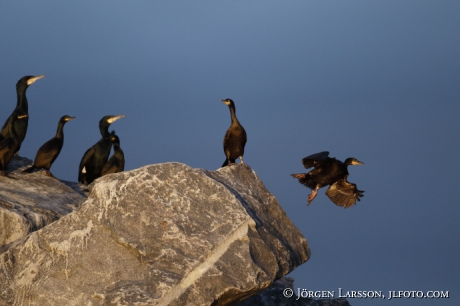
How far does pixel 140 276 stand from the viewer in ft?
20.2

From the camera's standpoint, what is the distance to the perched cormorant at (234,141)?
962 cm

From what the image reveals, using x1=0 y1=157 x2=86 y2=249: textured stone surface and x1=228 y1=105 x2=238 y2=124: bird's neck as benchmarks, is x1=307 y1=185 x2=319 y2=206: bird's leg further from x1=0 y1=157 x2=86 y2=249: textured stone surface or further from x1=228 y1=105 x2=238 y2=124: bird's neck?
x1=0 y1=157 x2=86 y2=249: textured stone surface

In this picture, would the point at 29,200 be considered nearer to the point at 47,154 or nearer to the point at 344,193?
the point at 47,154

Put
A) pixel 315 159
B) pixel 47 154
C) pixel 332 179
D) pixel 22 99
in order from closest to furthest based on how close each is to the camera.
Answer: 1. pixel 315 159
2. pixel 332 179
3. pixel 47 154
4. pixel 22 99

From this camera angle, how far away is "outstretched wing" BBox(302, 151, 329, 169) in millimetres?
9016

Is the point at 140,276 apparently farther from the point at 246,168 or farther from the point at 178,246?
the point at 246,168

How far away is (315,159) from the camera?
29.6 ft

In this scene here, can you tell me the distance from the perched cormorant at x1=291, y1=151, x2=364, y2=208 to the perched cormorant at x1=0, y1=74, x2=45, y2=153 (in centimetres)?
430

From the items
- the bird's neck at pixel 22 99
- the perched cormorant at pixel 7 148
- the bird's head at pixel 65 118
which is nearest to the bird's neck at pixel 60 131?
the bird's head at pixel 65 118

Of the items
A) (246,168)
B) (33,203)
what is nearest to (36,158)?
(33,203)

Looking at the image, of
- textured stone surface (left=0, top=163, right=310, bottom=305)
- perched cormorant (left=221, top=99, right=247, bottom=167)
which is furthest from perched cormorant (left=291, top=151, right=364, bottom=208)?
textured stone surface (left=0, top=163, right=310, bottom=305)

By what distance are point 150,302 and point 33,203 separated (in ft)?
11.0

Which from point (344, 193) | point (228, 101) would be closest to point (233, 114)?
point (228, 101)

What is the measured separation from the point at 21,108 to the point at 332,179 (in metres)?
5.17
